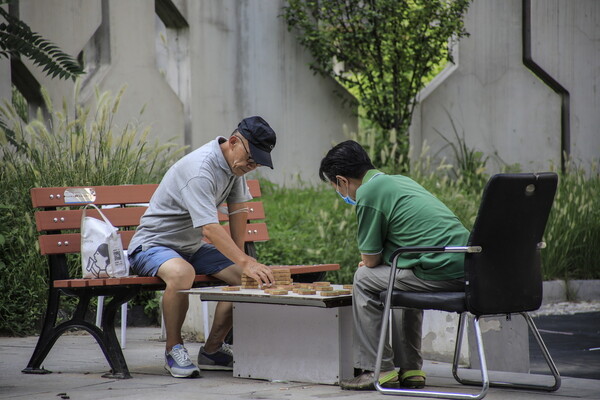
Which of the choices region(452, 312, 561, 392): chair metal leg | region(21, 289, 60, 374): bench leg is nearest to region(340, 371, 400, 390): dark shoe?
region(452, 312, 561, 392): chair metal leg

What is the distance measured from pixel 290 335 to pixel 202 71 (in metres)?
7.04

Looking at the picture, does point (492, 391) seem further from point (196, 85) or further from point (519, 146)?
point (519, 146)

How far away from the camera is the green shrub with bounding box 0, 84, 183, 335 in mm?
7863

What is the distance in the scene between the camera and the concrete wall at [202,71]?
11.0 metres

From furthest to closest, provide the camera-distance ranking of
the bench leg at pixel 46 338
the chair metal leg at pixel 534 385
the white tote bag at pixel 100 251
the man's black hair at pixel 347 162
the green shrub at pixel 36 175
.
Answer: the green shrub at pixel 36 175
the bench leg at pixel 46 338
the white tote bag at pixel 100 251
the man's black hair at pixel 347 162
the chair metal leg at pixel 534 385

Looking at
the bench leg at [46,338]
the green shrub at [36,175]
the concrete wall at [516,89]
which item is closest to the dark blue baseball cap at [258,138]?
the bench leg at [46,338]

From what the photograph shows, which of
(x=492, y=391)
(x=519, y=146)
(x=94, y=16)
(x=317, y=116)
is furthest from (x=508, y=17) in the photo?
(x=492, y=391)

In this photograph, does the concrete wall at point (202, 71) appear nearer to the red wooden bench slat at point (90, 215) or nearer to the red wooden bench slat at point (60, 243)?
the red wooden bench slat at point (90, 215)

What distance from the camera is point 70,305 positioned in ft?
26.7

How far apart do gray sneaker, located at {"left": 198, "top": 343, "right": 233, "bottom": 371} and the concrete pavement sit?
11 centimetres

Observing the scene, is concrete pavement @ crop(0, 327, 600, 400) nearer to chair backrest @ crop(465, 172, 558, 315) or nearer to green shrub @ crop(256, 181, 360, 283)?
chair backrest @ crop(465, 172, 558, 315)

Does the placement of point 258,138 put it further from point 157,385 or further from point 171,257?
point 157,385

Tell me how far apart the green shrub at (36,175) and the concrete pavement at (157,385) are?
1146mm

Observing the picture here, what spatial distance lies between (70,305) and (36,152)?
4.36 ft
